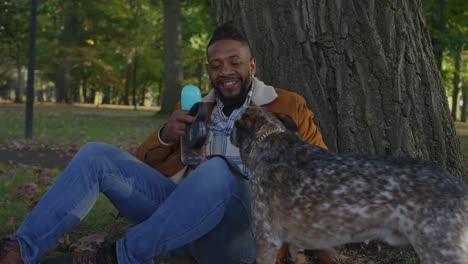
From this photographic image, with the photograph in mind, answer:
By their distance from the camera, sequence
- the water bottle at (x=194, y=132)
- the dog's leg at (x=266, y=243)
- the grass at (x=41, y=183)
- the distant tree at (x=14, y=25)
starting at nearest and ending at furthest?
the dog's leg at (x=266, y=243)
the water bottle at (x=194, y=132)
the grass at (x=41, y=183)
the distant tree at (x=14, y=25)

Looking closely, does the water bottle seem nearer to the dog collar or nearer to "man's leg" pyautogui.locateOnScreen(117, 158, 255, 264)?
"man's leg" pyautogui.locateOnScreen(117, 158, 255, 264)

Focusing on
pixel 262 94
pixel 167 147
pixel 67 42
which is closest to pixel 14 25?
pixel 67 42

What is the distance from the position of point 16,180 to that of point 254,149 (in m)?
4.53

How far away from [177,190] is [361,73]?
192 centimetres

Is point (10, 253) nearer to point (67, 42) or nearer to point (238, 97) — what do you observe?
point (238, 97)

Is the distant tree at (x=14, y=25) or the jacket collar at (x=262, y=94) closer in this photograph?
the jacket collar at (x=262, y=94)

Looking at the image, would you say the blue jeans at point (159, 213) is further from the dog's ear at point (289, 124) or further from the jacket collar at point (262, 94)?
the jacket collar at point (262, 94)

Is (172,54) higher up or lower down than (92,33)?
lower down

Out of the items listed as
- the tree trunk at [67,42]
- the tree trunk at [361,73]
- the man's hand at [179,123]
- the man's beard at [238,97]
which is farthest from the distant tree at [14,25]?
the man's hand at [179,123]

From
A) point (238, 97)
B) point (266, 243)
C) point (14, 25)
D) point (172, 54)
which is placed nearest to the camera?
point (266, 243)

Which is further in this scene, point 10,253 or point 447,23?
point 447,23

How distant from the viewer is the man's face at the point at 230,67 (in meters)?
3.65

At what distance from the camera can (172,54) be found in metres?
19.0

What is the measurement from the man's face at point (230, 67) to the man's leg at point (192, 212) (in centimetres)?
72
